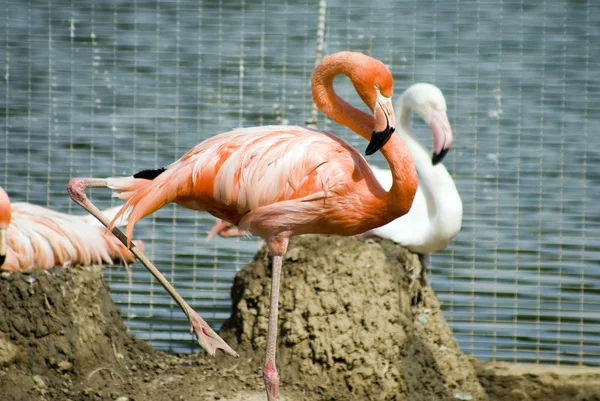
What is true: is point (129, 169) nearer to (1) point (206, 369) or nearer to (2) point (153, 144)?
(2) point (153, 144)

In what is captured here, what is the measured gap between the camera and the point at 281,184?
2.94 metres

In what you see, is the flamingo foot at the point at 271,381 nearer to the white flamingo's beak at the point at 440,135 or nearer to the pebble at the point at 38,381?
the pebble at the point at 38,381

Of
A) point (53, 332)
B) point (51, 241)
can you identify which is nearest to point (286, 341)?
point (53, 332)

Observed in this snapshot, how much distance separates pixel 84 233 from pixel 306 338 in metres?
1.37

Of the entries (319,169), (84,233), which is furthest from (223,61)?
(319,169)

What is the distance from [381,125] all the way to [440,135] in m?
1.33

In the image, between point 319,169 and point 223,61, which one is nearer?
point 319,169

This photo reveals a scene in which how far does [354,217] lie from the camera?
3020 mm

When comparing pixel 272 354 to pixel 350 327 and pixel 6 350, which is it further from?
pixel 6 350

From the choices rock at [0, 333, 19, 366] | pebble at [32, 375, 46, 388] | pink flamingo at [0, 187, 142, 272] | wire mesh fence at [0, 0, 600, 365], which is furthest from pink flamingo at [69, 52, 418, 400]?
wire mesh fence at [0, 0, 600, 365]

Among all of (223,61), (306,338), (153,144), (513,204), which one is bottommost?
(306,338)

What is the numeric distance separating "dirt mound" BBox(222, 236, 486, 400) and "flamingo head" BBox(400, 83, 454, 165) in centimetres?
62

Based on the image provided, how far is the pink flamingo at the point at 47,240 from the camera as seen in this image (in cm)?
405

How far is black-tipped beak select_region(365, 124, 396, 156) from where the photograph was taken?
9.12 ft
